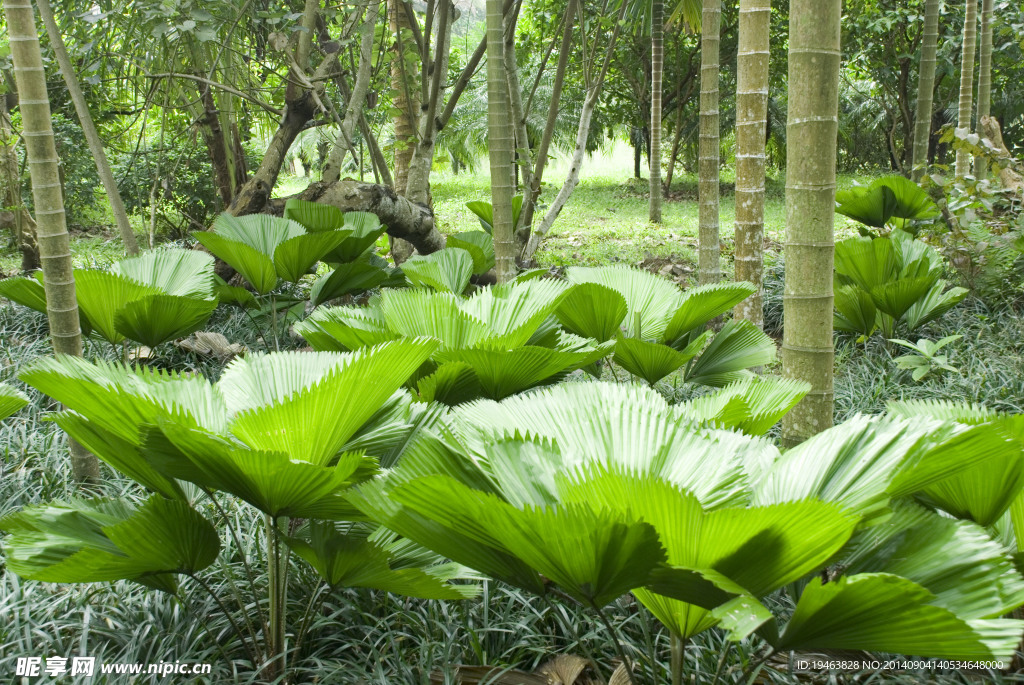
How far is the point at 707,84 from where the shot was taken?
4.37 meters

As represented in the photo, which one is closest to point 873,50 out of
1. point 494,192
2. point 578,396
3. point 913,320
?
point 913,320

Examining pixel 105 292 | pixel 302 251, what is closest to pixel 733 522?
pixel 105 292

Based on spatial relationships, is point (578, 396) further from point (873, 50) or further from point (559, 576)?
point (873, 50)

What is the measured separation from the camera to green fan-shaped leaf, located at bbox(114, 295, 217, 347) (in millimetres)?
2861

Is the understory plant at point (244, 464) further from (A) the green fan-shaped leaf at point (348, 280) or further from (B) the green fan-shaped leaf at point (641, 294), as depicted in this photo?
(A) the green fan-shaped leaf at point (348, 280)

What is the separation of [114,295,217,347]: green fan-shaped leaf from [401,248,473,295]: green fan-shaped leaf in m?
0.82

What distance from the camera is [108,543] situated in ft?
4.89

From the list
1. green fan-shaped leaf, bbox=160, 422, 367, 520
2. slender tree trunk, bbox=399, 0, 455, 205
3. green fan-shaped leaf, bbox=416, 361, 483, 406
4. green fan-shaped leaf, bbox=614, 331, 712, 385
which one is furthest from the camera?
slender tree trunk, bbox=399, 0, 455, 205

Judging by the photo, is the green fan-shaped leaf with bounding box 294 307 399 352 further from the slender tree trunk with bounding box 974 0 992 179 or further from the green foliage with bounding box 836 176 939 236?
the slender tree trunk with bounding box 974 0 992 179

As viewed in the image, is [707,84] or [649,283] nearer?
[649,283]

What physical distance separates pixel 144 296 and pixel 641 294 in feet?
6.22

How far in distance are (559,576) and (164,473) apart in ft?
2.44

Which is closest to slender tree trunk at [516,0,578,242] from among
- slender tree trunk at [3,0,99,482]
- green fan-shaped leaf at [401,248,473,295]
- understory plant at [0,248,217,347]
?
green fan-shaped leaf at [401,248,473,295]

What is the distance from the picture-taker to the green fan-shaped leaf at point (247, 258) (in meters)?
3.50
